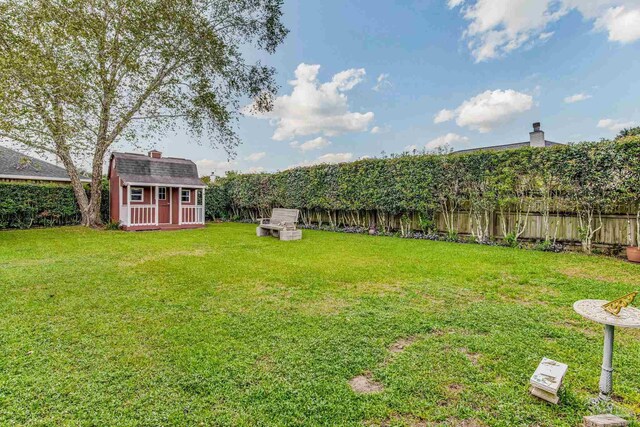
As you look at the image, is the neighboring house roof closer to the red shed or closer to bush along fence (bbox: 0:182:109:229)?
bush along fence (bbox: 0:182:109:229)

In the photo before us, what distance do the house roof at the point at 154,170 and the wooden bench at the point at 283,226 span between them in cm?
656

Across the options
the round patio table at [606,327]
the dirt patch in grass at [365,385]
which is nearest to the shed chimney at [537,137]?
the round patio table at [606,327]

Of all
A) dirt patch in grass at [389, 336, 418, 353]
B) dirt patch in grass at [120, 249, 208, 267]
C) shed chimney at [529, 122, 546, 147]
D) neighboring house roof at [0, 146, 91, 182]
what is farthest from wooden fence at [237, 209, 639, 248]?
neighboring house roof at [0, 146, 91, 182]

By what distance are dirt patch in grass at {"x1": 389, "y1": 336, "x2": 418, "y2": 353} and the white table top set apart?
54.1 inches

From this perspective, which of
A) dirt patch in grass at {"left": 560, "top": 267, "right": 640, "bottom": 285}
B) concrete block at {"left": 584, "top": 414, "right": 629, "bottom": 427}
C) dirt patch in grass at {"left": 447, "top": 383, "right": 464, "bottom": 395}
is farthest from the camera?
dirt patch in grass at {"left": 560, "top": 267, "right": 640, "bottom": 285}

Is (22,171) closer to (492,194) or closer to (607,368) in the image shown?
(492,194)

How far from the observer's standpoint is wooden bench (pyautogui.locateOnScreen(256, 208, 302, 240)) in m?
10.2

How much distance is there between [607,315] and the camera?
2.02m

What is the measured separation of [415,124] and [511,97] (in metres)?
4.12

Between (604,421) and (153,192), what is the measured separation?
16.7 m

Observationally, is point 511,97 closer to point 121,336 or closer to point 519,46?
point 519,46

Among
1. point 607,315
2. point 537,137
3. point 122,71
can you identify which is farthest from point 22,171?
point 537,137

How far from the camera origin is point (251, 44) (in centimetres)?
1466

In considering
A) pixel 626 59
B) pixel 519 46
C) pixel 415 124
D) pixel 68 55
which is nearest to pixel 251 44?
pixel 68 55
